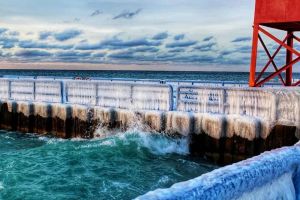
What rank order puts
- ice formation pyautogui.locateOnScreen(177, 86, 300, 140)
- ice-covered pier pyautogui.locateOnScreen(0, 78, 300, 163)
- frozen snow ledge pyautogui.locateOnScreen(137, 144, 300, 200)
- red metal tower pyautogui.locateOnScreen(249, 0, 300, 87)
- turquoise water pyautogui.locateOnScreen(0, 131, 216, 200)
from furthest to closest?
red metal tower pyautogui.locateOnScreen(249, 0, 300, 87), ice-covered pier pyautogui.locateOnScreen(0, 78, 300, 163), ice formation pyautogui.locateOnScreen(177, 86, 300, 140), turquoise water pyautogui.locateOnScreen(0, 131, 216, 200), frozen snow ledge pyautogui.locateOnScreen(137, 144, 300, 200)

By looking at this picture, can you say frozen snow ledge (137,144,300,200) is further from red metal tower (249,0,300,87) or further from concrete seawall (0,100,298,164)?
red metal tower (249,0,300,87)

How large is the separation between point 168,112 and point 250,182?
514 inches

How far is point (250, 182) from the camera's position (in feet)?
8.57

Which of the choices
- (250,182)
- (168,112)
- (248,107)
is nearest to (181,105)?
(168,112)

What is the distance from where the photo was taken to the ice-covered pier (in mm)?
13531

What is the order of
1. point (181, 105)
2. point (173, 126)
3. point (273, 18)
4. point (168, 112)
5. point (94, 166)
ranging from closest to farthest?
point (94, 166) < point (173, 126) < point (168, 112) < point (181, 105) < point (273, 18)

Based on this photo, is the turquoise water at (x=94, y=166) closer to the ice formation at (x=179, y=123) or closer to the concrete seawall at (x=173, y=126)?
the ice formation at (x=179, y=123)

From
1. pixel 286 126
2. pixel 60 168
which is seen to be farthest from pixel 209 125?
pixel 60 168

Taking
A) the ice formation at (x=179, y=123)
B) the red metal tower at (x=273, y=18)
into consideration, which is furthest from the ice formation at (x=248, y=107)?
the red metal tower at (x=273, y=18)

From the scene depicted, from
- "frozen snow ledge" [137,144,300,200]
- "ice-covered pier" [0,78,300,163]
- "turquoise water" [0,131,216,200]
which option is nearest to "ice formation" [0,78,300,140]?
"ice-covered pier" [0,78,300,163]

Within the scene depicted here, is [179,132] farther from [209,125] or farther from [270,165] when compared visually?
[270,165]

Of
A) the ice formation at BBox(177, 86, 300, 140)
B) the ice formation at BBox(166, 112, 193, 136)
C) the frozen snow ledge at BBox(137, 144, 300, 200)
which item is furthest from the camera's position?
the ice formation at BBox(166, 112, 193, 136)

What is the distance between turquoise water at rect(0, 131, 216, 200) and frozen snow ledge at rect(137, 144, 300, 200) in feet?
23.3

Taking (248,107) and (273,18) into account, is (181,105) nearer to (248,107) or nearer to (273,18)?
(248,107)
